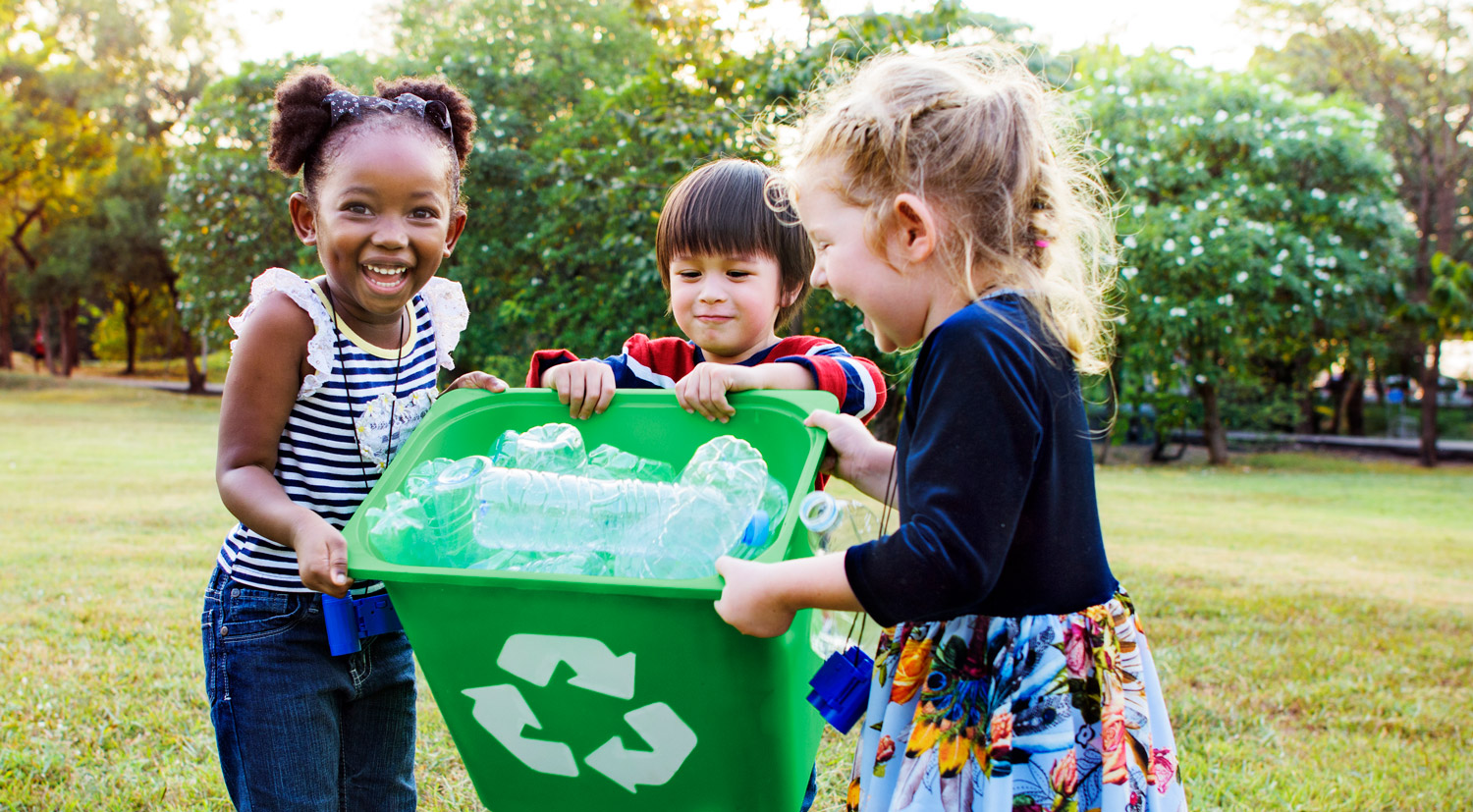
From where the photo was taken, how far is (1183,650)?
3787mm

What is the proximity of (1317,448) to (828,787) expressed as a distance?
58.8 ft

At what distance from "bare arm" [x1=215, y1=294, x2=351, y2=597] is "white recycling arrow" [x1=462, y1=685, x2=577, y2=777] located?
1.22 ft

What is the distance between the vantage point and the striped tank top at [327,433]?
160 centimetres

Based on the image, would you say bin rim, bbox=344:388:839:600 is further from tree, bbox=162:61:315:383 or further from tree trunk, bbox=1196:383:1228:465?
tree, bbox=162:61:315:383

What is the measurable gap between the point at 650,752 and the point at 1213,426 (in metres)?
14.3

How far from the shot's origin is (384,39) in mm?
21641

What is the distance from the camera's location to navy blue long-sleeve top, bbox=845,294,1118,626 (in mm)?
1094

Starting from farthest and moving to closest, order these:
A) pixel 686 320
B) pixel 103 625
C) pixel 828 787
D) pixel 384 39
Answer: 1. pixel 384 39
2. pixel 103 625
3. pixel 828 787
4. pixel 686 320

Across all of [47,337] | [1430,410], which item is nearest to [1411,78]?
[1430,410]

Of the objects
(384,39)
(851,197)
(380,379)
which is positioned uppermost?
(384,39)

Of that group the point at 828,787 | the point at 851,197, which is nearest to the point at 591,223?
the point at 828,787

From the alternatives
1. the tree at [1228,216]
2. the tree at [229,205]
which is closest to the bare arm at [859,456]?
the tree at [1228,216]

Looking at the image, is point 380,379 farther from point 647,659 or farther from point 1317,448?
point 1317,448

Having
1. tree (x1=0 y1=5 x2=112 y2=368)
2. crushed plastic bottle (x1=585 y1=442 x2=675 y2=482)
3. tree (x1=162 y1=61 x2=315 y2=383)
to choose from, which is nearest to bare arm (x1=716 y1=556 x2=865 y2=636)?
crushed plastic bottle (x1=585 y1=442 x2=675 y2=482)
